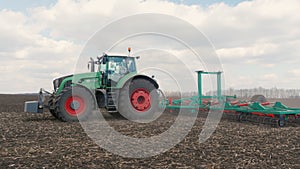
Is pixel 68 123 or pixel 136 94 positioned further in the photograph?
pixel 136 94

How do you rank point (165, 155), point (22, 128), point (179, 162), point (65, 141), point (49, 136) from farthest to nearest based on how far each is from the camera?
point (22, 128)
point (49, 136)
point (65, 141)
point (165, 155)
point (179, 162)

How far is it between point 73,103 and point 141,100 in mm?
2813

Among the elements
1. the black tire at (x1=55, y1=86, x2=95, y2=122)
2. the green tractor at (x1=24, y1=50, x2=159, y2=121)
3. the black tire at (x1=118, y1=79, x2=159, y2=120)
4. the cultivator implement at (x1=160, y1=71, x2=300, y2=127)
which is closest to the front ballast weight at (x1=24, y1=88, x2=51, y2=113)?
the green tractor at (x1=24, y1=50, x2=159, y2=121)

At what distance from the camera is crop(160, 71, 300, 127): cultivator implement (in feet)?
32.2

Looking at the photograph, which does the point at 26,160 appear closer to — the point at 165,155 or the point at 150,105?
the point at 165,155

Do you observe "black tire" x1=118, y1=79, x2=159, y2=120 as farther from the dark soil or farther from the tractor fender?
the dark soil

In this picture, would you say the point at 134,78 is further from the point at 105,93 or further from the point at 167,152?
the point at 167,152

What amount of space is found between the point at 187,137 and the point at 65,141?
10.7ft

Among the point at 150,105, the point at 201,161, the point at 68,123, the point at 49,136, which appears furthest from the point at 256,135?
the point at 68,123

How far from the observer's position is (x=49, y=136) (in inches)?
301

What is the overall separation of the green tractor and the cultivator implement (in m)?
2.63

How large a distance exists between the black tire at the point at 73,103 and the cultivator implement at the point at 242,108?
4794 millimetres

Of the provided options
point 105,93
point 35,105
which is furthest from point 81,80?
point 35,105

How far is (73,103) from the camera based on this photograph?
10586mm
